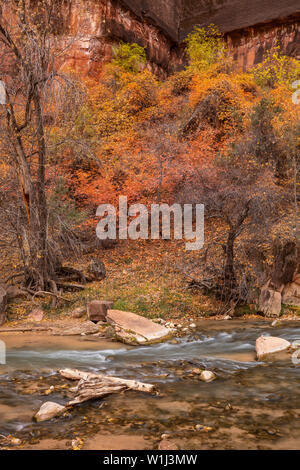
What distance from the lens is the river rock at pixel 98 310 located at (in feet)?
36.2

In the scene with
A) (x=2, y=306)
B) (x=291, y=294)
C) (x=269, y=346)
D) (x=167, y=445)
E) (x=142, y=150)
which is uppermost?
(x=142, y=150)

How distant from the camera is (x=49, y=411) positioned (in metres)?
4.81

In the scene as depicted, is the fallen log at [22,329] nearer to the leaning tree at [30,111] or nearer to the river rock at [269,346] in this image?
the leaning tree at [30,111]

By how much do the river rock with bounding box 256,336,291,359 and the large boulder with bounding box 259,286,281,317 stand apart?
366 cm

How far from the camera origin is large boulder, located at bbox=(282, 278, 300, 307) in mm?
12562

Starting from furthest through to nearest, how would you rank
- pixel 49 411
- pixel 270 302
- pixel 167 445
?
pixel 270 302
pixel 49 411
pixel 167 445

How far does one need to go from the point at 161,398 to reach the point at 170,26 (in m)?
38.9

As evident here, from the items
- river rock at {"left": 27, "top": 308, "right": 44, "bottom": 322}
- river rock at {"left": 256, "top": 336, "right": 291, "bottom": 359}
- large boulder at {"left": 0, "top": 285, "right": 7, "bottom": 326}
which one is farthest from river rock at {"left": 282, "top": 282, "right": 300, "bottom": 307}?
large boulder at {"left": 0, "top": 285, "right": 7, "bottom": 326}

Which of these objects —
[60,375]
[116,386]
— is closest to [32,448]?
[116,386]

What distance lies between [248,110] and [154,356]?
16887 millimetres

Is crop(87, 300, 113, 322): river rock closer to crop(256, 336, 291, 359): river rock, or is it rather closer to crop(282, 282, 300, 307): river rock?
crop(256, 336, 291, 359): river rock

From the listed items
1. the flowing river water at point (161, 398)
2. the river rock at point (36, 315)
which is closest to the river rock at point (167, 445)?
the flowing river water at point (161, 398)

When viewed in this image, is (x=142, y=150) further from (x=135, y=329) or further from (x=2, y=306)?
(x=135, y=329)

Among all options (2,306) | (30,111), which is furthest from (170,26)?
(2,306)
